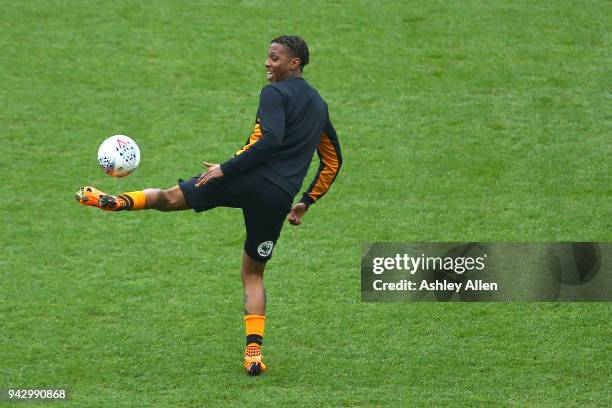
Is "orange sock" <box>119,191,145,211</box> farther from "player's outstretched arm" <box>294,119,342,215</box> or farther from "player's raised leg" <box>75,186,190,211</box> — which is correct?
"player's outstretched arm" <box>294,119,342,215</box>

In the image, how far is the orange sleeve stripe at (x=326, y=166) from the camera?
25.5 feet

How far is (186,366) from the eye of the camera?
7566 mm

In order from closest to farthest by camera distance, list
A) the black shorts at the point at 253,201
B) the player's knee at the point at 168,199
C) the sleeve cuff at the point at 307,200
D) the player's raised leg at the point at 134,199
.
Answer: the black shorts at the point at 253,201 → the player's raised leg at the point at 134,199 → the player's knee at the point at 168,199 → the sleeve cuff at the point at 307,200

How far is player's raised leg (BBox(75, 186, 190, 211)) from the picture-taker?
7461mm

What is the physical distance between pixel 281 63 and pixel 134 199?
1.32 metres

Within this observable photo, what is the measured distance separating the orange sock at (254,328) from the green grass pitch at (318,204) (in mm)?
226

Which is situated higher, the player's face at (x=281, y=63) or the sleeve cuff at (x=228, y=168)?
the player's face at (x=281, y=63)

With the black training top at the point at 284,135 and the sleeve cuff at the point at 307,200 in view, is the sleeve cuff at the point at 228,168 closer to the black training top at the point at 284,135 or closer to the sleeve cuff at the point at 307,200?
the black training top at the point at 284,135

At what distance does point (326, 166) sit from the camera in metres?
7.87

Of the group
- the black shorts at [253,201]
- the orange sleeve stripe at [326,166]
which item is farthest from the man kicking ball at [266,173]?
the orange sleeve stripe at [326,166]

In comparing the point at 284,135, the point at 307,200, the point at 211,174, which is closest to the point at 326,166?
the point at 307,200

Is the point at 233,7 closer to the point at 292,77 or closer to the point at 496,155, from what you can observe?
the point at 496,155

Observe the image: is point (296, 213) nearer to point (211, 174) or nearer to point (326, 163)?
point (326, 163)

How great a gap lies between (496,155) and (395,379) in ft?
14.1
